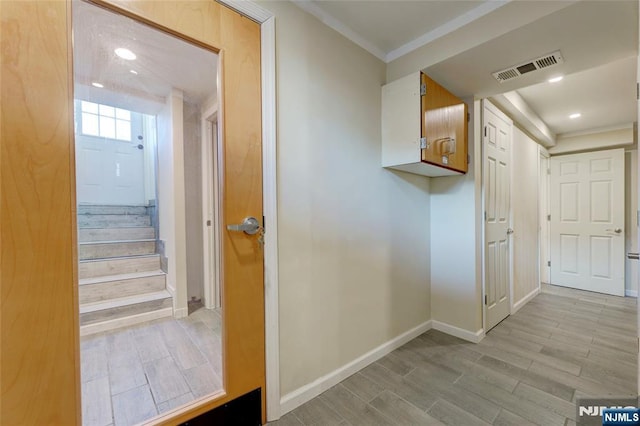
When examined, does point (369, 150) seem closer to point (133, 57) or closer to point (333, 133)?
point (333, 133)

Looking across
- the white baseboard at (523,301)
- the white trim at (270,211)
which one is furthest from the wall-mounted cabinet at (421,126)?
the white baseboard at (523,301)

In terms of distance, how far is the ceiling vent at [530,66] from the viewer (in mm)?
1637

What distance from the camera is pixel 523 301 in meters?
3.17

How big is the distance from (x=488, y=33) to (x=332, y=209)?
4.51 feet

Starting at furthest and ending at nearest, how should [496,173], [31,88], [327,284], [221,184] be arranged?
[496,173] → [327,284] → [221,184] → [31,88]

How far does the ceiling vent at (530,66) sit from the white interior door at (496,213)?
0.54m

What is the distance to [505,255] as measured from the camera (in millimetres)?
2727

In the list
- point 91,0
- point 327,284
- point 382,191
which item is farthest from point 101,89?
point 382,191

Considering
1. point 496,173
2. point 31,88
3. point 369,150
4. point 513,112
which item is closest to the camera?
point 31,88

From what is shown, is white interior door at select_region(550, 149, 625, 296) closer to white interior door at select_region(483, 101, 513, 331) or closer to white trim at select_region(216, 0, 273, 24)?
white interior door at select_region(483, 101, 513, 331)

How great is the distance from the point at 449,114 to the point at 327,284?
61.2 inches

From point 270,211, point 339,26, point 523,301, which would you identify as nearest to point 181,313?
point 270,211

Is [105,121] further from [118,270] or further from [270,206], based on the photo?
[270,206]

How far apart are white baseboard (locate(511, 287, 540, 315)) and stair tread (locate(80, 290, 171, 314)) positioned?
133 inches
